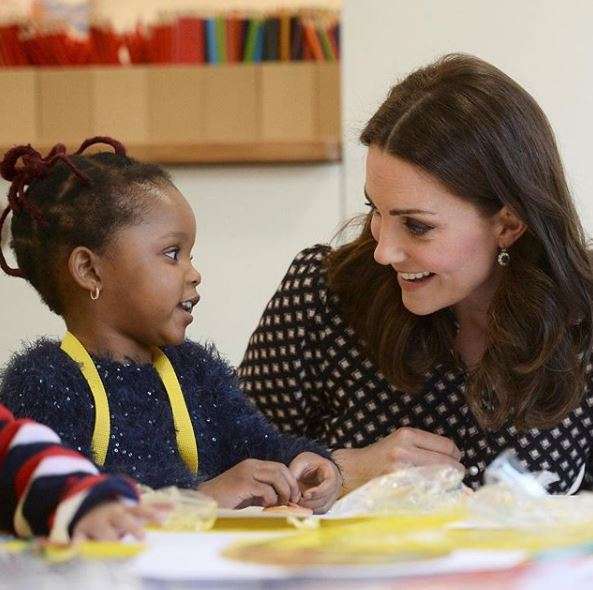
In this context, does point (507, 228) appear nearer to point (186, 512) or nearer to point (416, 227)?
point (416, 227)

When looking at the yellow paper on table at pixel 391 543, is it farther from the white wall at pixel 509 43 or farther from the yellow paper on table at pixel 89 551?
the white wall at pixel 509 43

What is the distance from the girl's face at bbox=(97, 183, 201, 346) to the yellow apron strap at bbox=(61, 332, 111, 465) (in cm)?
5

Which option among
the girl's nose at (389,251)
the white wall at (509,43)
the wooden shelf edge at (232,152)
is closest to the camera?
the girl's nose at (389,251)

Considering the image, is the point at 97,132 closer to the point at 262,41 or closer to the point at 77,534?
the point at 262,41

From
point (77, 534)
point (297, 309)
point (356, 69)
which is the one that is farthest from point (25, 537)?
point (356, 69)

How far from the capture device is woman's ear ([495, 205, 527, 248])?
1439 millimetres

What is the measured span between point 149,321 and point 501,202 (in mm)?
478

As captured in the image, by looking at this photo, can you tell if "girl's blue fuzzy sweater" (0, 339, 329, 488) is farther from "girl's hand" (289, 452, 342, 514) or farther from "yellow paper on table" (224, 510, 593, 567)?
"yellow paper on table" (224, 510, 593, 567)

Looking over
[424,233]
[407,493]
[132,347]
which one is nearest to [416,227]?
[424,233]

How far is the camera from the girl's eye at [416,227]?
4.57 ft

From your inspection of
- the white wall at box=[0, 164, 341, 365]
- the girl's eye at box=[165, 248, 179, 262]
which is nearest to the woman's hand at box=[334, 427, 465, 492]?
the girl's eye at box=[165, 248, 179, 262]

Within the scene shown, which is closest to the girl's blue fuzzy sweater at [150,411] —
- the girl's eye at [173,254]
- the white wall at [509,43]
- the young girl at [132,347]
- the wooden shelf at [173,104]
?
the young girl at [132,347]

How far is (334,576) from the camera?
596 millimetres

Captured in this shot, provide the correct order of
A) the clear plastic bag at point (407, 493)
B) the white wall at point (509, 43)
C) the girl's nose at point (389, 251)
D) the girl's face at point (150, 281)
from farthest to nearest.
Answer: the white wall at point (509, 43), the girl's nose at point (389, 251), the girl's face at point (150, 281), the clear plastic bag at point (407, 493)
